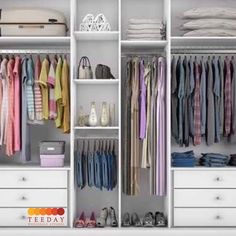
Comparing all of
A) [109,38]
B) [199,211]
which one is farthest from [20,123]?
[199,211]

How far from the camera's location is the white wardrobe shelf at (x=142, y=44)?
4305mm

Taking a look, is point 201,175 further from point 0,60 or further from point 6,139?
point 0,60

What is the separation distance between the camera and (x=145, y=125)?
4297mm

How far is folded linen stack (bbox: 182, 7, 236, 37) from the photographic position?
4289 mm

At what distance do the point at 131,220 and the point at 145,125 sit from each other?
2.95ft

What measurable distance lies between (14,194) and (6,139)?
0.51m

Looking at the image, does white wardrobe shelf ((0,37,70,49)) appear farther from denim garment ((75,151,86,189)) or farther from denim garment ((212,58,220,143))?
denim garment ((212,58,220,143))

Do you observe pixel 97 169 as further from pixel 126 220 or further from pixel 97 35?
pixel 97 35

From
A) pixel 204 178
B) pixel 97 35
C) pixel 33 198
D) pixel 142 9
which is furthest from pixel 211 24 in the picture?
pixel 33 198

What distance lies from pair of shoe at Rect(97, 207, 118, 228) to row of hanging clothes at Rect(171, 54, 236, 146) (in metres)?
0.92

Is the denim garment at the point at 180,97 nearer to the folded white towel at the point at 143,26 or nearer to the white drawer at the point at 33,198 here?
the folded white towel at the point at 143,26

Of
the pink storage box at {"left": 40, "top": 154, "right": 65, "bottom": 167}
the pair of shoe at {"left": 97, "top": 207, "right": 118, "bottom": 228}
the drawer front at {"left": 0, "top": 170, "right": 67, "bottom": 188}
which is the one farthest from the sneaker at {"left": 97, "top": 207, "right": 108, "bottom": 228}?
the pink storage box at {"left": 40, "top": 154, "right": 65, "bottom": 167}

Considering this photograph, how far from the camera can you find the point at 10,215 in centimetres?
421

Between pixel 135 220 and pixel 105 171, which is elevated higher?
pixel 105 171
